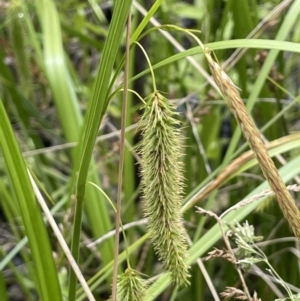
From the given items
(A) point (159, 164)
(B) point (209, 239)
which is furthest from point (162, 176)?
(B) point (209, 239)

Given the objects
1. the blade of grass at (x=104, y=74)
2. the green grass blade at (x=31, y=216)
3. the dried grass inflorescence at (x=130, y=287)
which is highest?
the blade of grass at (x=104, y=74)

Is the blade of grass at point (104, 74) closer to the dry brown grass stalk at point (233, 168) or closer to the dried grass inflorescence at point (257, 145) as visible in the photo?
the dried grass inflorescence at point (257, 145)

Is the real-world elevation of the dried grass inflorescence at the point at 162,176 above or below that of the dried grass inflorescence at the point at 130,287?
above

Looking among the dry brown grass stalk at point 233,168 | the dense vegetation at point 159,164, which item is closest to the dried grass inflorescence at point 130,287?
the dense vegetation at point 159,164

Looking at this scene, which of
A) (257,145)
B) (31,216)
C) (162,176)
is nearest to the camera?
(257,145)

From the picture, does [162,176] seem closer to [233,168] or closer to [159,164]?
[159,164]

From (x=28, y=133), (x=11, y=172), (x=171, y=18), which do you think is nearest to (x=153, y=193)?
(x=11, y=172)
